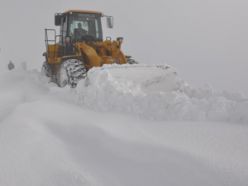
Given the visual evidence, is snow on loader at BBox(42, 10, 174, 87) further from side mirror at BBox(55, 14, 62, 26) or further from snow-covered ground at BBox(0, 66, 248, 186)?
snow-covered ground at BBox(0, 66, 248, 186)

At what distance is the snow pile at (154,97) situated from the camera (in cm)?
373

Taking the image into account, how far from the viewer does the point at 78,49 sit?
24.9 feet

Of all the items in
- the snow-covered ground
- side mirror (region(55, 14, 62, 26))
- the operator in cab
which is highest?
side mirror (region(55, 14, 62, 26))

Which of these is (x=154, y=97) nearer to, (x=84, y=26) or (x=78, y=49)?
(x=78, y=49)

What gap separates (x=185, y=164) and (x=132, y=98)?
206 centimetres

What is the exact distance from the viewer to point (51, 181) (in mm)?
2500

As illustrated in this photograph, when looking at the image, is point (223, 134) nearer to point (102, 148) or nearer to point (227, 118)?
point (227, 118)

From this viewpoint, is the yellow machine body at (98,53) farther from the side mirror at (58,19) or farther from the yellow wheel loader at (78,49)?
the side mirror at (58,19)

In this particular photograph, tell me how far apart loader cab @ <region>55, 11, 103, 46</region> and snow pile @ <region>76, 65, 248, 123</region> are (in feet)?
9.16

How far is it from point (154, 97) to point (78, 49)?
374 cm

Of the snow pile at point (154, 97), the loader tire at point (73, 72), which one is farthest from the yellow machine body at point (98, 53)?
the snow pile at point (154, 97)

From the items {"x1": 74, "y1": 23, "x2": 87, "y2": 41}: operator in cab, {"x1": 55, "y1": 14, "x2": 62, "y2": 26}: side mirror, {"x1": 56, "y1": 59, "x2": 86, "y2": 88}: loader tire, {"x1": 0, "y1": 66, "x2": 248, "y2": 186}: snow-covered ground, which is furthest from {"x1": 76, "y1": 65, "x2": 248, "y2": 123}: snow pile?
{"x1": 55, "y1": 14, "x2": 62, "y2": 26}: side mirror

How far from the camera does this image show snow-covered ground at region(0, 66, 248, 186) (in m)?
2.49

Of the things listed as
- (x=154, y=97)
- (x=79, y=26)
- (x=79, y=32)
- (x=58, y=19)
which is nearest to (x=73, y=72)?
(x=79, y=32)
